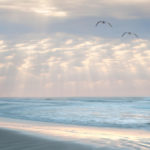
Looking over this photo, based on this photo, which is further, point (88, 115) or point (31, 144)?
point (88, 115)

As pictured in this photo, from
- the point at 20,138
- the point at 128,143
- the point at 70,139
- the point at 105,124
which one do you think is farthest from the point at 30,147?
the point at 105,124

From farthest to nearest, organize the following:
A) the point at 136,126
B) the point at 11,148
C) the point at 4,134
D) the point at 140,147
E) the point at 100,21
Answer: the point at 100,21 → the point at 136,126 → the point at 4,134 → the point at 140,147 → the point at 11,148

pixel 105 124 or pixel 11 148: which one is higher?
pixel 105 124

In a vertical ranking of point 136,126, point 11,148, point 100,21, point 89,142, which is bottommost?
point 11,148

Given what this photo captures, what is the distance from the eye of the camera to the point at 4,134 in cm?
692

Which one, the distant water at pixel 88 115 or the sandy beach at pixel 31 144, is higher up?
the distant water at pixel 88 115

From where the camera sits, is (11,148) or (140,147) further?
(140,147)

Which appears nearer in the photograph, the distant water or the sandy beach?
the sandy beach

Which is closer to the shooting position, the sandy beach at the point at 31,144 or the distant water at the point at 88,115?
the sandy beach at the point at 31,144

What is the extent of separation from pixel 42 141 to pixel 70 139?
0.77m

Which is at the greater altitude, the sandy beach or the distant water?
the distant water

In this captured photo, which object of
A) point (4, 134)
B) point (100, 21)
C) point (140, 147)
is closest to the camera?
point (140, 147)

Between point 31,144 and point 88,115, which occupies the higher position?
point 88,115

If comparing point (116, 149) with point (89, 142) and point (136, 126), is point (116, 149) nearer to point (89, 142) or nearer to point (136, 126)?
point (89, 142)
